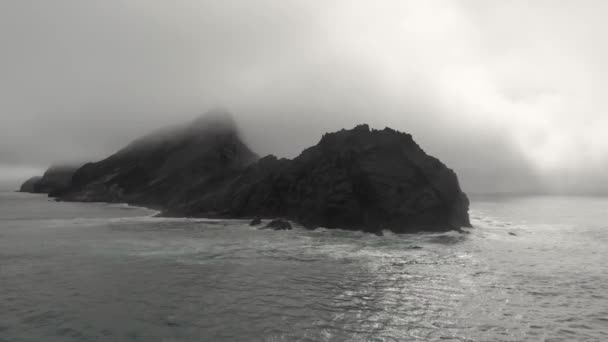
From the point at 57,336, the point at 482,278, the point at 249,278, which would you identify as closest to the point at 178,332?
the point at 57,336

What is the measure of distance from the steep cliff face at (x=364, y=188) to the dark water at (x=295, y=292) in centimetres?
1644

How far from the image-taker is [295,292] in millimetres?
25234

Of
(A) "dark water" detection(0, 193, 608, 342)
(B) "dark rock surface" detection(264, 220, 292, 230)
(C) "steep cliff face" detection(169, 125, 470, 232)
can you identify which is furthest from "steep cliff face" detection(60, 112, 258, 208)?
(A) "dark water" detection(0, 193, 608, 342)

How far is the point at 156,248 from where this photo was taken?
42594mm

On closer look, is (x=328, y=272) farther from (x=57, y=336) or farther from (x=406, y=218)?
(x=406, y=218)

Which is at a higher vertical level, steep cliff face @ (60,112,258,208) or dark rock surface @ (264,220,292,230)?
steep cliff face @ (60,112,258,208)

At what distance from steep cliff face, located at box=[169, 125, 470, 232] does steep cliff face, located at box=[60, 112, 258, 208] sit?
41359 mm

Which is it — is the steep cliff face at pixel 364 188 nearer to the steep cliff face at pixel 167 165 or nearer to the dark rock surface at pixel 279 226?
the dark rock surface at pixel 279 226

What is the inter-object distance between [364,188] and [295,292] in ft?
144

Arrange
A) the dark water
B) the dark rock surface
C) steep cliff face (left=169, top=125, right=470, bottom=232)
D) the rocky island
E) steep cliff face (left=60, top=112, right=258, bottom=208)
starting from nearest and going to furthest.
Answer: the dark water
steep cliff face (left=169, top=125, right=470, bottom=232)
the rocky island
the dark rock surface
steep cliff face (left=60, top=112, right=258, bottom=208)

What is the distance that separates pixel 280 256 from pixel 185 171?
361 ft

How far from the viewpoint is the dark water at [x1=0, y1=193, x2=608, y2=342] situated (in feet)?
61.0

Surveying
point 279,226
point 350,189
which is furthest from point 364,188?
point 279,226

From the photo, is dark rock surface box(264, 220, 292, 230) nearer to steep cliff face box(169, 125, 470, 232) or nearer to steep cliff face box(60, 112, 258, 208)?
steep cliff face box(169, 125, 470, 232)
